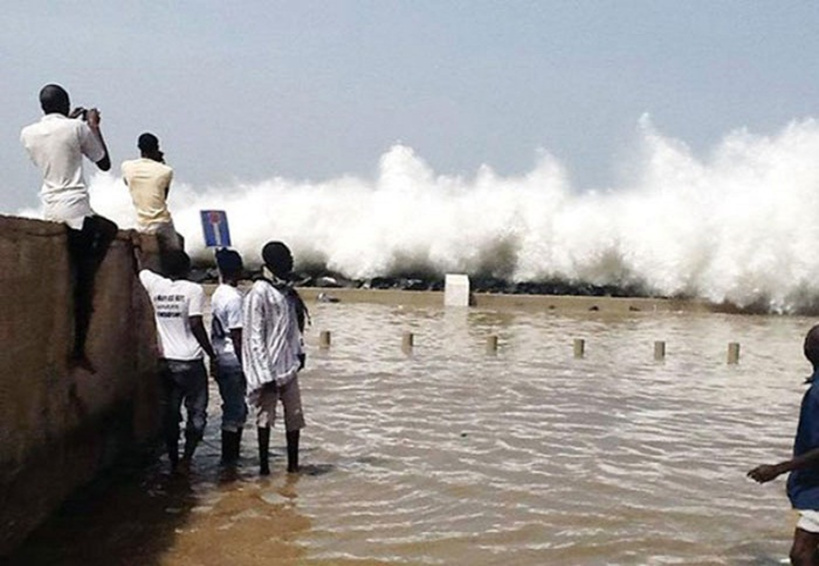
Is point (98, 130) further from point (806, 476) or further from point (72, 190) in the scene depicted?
point (806, 476)

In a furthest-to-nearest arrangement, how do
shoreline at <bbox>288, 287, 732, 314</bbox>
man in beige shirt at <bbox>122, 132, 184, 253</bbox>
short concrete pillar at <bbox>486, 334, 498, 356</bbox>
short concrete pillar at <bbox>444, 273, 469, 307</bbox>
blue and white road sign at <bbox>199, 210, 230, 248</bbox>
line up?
shoreline at <bbox>288, 287, 732, 314</bbox>, short concrete pillar at <bbox>444, 273, 469, 307</bbox>, short concrete pillar at <bbox>486, 334, 498, 356</bbox>, blue and white road sign at <bbox>199, 210, 230, 248</bbox>, man in beige shirt at <bbox>122, 132, 184, 253</bbox>

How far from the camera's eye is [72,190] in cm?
654

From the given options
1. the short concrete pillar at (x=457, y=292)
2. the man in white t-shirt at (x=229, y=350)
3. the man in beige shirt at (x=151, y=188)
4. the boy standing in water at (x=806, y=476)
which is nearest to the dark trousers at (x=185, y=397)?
the man in white t-shirt at (x=229, y=350)

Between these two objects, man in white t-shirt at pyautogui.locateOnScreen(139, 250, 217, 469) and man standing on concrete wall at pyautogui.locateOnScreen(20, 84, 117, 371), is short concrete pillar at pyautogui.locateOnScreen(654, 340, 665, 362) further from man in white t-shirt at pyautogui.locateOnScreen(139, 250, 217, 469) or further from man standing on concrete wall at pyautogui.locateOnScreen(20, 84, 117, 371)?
man standing on concrete wall at pyautogui.locateOnScreen(20, 84, 117, 371)

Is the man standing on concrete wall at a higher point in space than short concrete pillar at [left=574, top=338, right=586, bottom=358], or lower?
higher

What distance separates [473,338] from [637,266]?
1474cm

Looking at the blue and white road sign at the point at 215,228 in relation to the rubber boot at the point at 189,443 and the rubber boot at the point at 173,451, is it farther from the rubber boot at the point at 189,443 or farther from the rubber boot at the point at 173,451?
the rubber boot at the point at 173,451

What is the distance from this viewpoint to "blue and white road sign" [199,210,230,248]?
10016 millimetres

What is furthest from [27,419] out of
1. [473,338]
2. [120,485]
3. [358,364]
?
[473,338]

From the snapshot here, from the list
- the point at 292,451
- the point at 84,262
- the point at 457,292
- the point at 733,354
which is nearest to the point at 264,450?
the point at 292,451

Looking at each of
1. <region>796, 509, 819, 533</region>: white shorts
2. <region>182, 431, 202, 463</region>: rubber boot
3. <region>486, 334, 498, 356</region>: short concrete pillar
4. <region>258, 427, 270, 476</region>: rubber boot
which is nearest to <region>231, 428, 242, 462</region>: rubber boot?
<region>182, 431, 202, 463</region>: rubber boot

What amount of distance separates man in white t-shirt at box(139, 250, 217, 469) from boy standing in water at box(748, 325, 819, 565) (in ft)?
13.4

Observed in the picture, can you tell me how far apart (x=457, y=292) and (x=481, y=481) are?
19.8m

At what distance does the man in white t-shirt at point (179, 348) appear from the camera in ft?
24.7
